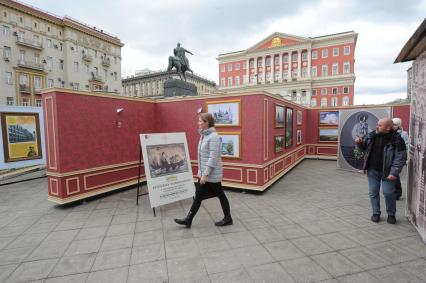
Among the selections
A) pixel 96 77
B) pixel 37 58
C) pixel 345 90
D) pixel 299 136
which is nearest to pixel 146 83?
pixel 96 77

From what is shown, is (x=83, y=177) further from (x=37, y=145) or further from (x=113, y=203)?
(x=37, y=145)

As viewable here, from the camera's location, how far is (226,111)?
20.4 ft

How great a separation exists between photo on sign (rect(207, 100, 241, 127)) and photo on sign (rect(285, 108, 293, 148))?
2718 millimetres

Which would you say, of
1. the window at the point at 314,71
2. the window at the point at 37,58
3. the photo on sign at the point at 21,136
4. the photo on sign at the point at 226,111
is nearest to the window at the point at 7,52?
the window at the point at 37,58

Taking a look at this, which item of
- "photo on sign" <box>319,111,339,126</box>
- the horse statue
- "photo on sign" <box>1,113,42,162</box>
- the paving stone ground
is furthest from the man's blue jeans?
"photo on sign" <box>1,113,42,162</box>

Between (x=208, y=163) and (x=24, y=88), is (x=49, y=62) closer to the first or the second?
(x=24, y=88)

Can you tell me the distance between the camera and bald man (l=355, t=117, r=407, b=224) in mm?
3730

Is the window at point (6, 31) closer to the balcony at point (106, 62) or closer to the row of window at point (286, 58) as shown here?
the balcony at point (106, 62)

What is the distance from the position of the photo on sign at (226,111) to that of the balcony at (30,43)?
34082 millimetres

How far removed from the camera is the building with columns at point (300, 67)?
4366cm

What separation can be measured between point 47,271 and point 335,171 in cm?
891

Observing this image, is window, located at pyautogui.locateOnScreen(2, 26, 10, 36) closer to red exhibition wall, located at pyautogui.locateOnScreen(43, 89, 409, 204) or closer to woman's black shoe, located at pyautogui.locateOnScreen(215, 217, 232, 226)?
red exhibition wall, located at pyautogui.locateOnScreen(43, 89, 409, 204)

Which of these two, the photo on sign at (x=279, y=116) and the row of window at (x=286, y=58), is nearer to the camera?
the photo on sign at (x=279, y=116)

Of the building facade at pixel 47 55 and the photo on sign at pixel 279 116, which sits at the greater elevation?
the building facade at pixel 47 55
